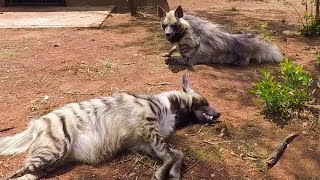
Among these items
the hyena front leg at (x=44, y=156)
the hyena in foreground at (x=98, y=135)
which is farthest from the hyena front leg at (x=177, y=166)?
the hyena front leg at (x=44, y=156)

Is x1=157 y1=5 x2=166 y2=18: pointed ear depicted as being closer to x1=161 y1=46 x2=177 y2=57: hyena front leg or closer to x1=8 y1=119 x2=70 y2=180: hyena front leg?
x1=161 y1=46 x2=177 y2=57: hyena front leg

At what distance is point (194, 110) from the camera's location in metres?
4.12

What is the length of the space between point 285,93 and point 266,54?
1.91 metres

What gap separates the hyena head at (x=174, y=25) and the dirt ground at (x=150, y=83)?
0.43m

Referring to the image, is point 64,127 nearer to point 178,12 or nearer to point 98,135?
point 98,135

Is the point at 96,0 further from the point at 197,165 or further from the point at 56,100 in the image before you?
the point at 197,165

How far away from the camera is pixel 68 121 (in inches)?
141

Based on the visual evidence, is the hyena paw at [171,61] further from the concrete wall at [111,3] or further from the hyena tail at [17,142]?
the concrete wall at [111,3]

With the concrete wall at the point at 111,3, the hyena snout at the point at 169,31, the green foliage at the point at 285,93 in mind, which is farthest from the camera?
the concrete wall at the point at 111,3

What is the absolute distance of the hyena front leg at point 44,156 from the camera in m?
3.24

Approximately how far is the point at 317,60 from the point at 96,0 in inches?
225

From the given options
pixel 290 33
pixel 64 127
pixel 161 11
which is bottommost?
pixel 290 33

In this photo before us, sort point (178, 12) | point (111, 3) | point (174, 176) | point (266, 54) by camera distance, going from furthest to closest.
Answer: point (111, 3) < point (266, 54) < point (178, 12) < point (174, 176)

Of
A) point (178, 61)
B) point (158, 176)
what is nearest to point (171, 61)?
point (178, 61)
